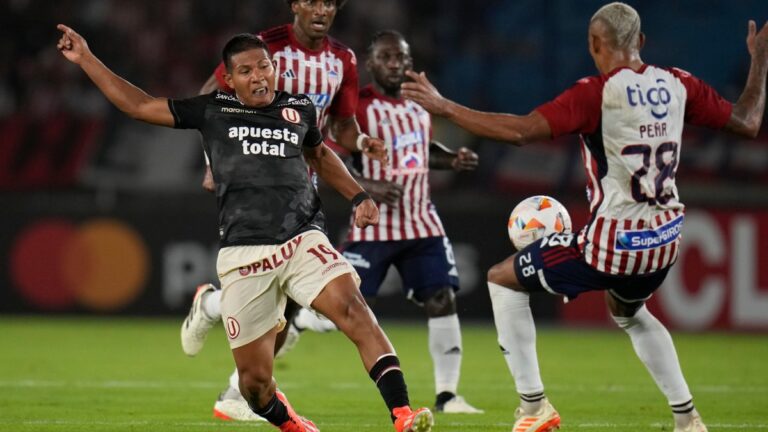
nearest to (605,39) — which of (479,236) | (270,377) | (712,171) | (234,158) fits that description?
(234,158)

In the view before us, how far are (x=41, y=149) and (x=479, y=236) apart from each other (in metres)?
6.62

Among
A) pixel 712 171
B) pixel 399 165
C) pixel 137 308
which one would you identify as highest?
pixel 399 165

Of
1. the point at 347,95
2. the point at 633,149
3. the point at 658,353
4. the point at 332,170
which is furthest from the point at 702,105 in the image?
the point at 347,95

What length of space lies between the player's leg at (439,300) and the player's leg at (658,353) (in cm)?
169

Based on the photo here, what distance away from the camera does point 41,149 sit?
1811cm

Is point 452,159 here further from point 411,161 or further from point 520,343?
point 520,343

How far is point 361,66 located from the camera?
57.8 ft

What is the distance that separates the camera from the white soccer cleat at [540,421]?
6.59 metres

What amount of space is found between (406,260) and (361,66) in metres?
8.98

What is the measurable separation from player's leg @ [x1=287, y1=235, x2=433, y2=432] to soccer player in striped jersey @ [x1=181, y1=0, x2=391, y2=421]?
1725mm

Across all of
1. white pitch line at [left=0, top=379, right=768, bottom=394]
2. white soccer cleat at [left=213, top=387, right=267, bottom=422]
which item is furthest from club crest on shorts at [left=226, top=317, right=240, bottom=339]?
white pitch line at [left=0, top=379, right=768, bottom=394]

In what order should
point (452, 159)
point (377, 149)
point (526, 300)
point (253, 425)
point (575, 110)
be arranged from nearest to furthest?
point (575, 110) → point (526, 300) → point (377, 149) → point (253, 425) → point (452, 159)

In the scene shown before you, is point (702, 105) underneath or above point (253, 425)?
above

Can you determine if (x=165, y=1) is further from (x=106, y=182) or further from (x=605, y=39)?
(x=605, y=39)
